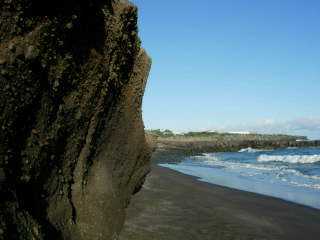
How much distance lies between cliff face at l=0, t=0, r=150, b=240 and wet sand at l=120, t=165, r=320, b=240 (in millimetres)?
3604

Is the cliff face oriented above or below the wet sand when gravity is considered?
above

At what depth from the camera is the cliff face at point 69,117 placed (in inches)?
129

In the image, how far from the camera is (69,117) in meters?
4.21

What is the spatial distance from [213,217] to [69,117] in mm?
8193

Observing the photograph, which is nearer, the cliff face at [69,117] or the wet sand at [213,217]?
the cliff face at [69,117]

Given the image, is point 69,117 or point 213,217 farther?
point 213,217

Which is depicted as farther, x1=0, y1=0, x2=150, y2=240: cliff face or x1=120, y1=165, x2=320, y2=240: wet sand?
x1=120, y1=165, x2=320, y2=240: wet sand

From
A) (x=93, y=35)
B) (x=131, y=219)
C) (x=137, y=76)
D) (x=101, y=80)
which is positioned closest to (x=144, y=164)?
(x=137, y=76)

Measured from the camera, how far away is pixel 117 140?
16.9 feet

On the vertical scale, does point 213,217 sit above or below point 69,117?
below

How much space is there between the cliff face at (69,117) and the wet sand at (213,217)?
142 inches

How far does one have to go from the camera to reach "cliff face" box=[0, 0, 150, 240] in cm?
328

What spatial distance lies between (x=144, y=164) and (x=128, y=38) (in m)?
1.61

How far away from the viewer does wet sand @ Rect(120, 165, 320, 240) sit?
Answer: 375 inches
